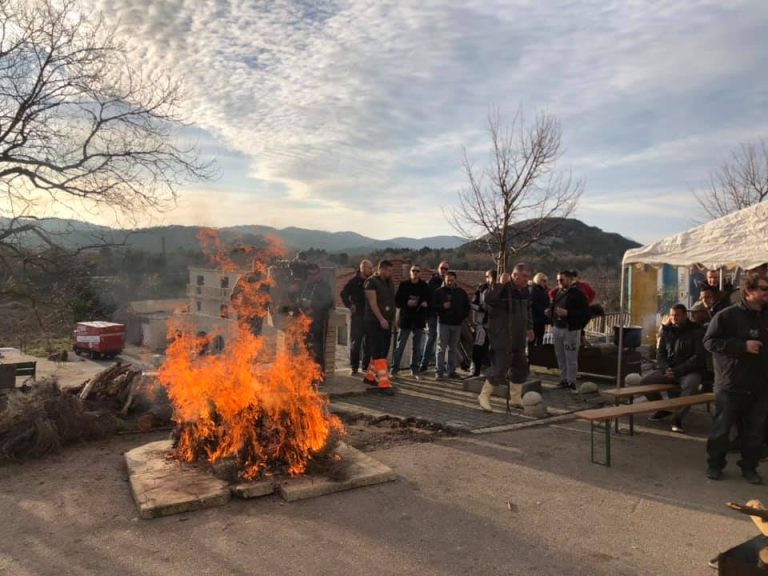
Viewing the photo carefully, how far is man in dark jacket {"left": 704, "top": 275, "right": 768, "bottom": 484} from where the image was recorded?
5.30 metres

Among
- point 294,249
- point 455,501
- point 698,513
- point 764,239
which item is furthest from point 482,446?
point 294,249

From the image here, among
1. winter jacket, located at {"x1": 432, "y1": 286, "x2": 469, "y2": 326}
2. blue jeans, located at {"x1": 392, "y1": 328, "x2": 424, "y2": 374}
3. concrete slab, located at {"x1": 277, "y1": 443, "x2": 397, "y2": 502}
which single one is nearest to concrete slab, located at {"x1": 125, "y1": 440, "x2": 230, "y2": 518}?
concrete slab, located at {"x1": 277, "y1": 443, "x2": 397, "y2": 502}

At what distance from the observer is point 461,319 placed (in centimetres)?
996

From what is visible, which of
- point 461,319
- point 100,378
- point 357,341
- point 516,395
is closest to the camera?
point 100,378

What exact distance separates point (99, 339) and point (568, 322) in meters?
16.6

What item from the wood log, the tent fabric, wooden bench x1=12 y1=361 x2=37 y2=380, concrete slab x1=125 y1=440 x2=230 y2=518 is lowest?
concrete slab x1=125 y1=440 x2=230 y2=518

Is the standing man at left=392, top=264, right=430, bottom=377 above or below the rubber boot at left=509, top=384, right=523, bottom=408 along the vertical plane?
above

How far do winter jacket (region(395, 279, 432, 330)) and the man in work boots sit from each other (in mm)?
2263

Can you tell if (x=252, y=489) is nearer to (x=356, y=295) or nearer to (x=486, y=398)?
(x=486, y=398)

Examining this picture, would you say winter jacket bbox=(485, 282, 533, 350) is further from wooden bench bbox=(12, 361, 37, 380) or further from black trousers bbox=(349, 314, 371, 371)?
wooden bench bbox=(12, 361, 37, 380)

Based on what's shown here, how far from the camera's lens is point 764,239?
667 centimetres

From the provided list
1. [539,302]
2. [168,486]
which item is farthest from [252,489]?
[539,302]

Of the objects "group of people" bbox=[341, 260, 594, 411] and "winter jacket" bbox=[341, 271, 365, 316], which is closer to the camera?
"group of people" bbox=[341, 260, 594, 411]

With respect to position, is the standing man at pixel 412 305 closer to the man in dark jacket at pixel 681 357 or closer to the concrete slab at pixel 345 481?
the man in dark jacket at pixel 681 357
